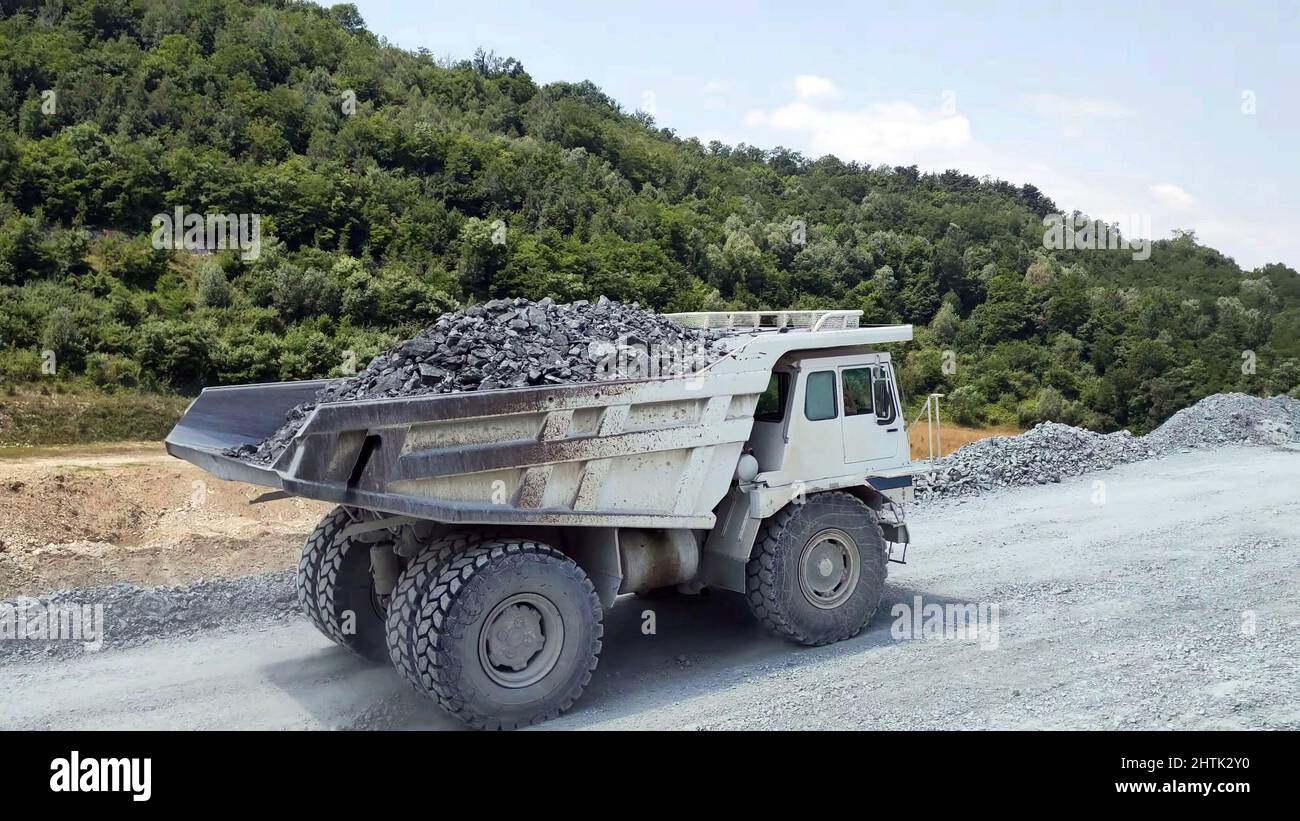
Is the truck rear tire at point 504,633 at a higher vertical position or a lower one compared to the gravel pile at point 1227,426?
lower

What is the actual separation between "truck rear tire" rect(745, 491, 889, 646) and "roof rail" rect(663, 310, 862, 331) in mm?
1514

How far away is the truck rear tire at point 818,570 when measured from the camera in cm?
791

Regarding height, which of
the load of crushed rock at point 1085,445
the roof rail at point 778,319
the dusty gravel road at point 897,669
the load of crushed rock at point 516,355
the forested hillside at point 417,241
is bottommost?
the dusty gravel road at point 897,669

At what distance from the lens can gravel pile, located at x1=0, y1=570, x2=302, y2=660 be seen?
826 cm

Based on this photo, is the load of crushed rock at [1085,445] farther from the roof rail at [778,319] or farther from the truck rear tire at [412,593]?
the truck rear tire at [412,593]

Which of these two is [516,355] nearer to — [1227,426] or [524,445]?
[524,445]

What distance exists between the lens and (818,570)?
8211 millimetres

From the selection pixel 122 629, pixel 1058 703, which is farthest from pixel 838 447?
pixel 122 629

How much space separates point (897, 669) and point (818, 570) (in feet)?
3.56

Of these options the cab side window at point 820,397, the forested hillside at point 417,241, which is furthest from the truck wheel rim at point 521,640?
the forested hillside at point 417,241

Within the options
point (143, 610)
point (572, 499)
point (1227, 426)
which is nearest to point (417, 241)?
point (1227, 426)

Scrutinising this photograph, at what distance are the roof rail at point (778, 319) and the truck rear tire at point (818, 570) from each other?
4.97ft

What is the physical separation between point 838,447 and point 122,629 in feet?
20.8

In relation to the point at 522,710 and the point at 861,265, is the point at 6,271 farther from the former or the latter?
the point at 861,265
